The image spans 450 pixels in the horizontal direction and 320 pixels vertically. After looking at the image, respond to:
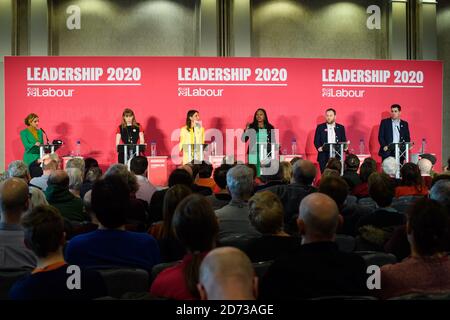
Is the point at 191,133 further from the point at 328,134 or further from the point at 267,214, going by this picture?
the point at 267,214

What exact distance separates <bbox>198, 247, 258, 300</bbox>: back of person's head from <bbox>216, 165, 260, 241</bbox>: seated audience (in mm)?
2004

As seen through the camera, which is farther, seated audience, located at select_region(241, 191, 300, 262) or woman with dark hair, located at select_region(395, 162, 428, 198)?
woman with dark hair, located at select_region(395, 162, 428, 198)

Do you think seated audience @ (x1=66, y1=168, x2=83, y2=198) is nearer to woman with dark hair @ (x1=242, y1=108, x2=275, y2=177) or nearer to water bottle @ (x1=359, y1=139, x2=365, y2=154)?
woman with dark hair @ (x1=242, y1=108, x2=275, y2=177)

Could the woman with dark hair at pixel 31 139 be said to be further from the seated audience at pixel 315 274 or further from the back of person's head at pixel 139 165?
the seated audience at pixel 315 274

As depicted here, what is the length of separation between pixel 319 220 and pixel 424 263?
46 centimetres

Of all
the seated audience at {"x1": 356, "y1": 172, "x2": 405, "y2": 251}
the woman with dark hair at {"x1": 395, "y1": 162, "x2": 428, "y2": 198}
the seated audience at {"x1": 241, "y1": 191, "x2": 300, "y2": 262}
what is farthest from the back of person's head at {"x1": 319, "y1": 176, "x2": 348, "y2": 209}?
the woman with dark hair at {"x1": 395, "y1": 162, "x2": 428, "y2": 198}

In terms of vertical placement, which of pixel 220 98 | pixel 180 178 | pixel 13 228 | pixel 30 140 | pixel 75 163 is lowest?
pixel 13 228

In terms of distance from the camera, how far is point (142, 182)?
566cm

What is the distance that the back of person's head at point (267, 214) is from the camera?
317 cm

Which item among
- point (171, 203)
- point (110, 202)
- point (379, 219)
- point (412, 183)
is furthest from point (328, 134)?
point (110, 202)

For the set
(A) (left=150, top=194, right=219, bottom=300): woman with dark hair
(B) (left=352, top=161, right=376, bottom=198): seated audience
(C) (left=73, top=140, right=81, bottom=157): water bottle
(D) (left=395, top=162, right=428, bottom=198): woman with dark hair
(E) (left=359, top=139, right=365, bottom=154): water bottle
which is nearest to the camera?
(A) (left=150, top=194, right=219, bottom=300): woman with dark hair

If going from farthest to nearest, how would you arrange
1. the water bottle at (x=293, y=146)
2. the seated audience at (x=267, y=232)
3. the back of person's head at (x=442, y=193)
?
the water bottle at (x=293, y=146), the back of person's head at (x=442, y=193), the seated audience at (x=267, y=232)

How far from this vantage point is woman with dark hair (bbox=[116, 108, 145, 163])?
409 inches

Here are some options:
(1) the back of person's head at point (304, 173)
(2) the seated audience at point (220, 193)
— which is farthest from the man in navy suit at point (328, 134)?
(1) the back of person's head at point (304, 173)
